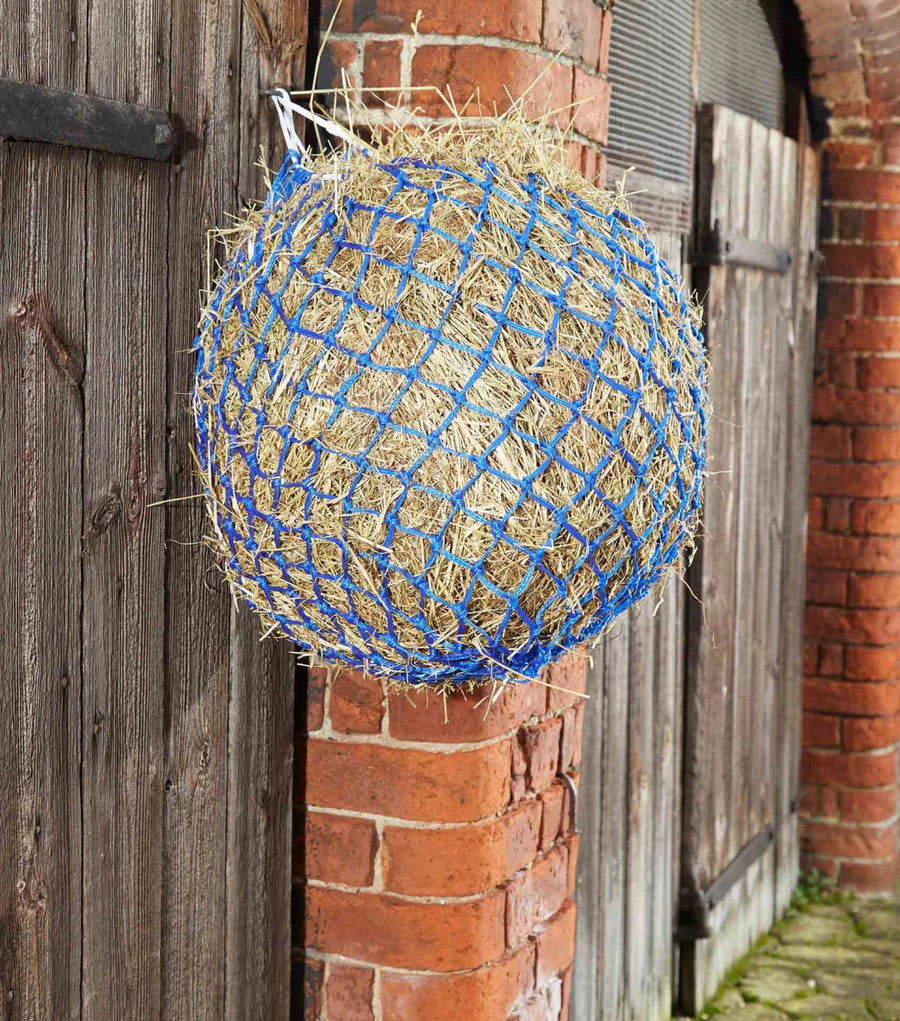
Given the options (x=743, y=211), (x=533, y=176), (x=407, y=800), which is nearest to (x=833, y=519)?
(x=743, y=211)

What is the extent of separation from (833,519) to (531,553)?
9.75ft

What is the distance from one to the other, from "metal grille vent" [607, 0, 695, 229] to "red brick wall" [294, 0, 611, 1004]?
588 millimetres

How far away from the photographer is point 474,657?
5.38 feet

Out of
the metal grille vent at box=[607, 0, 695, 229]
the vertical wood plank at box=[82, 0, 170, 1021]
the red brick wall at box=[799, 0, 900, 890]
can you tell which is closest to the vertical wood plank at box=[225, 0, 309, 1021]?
the vertical wood plank at box=[82, 0, 170, 1021]

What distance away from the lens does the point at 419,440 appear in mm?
1515

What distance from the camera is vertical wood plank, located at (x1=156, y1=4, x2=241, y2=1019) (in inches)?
72.1

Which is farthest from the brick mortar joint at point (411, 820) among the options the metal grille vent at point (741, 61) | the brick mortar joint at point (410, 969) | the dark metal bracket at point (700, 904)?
the metal grille vent at point (741, 61)

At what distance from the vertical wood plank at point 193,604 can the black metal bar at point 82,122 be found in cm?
7

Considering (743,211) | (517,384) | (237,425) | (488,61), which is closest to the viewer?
(517,384)

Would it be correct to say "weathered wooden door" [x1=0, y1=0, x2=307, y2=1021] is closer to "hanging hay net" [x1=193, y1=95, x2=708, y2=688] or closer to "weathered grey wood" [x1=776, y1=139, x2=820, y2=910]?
"hanging hay net" [x1=193, y1=95, x2=708, y2=688]

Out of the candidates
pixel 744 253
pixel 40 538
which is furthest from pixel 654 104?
pixel 40 538

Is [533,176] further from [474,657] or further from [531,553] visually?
[474,657]

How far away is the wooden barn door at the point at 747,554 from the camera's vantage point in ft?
11.4

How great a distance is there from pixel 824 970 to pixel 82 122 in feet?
10.5
